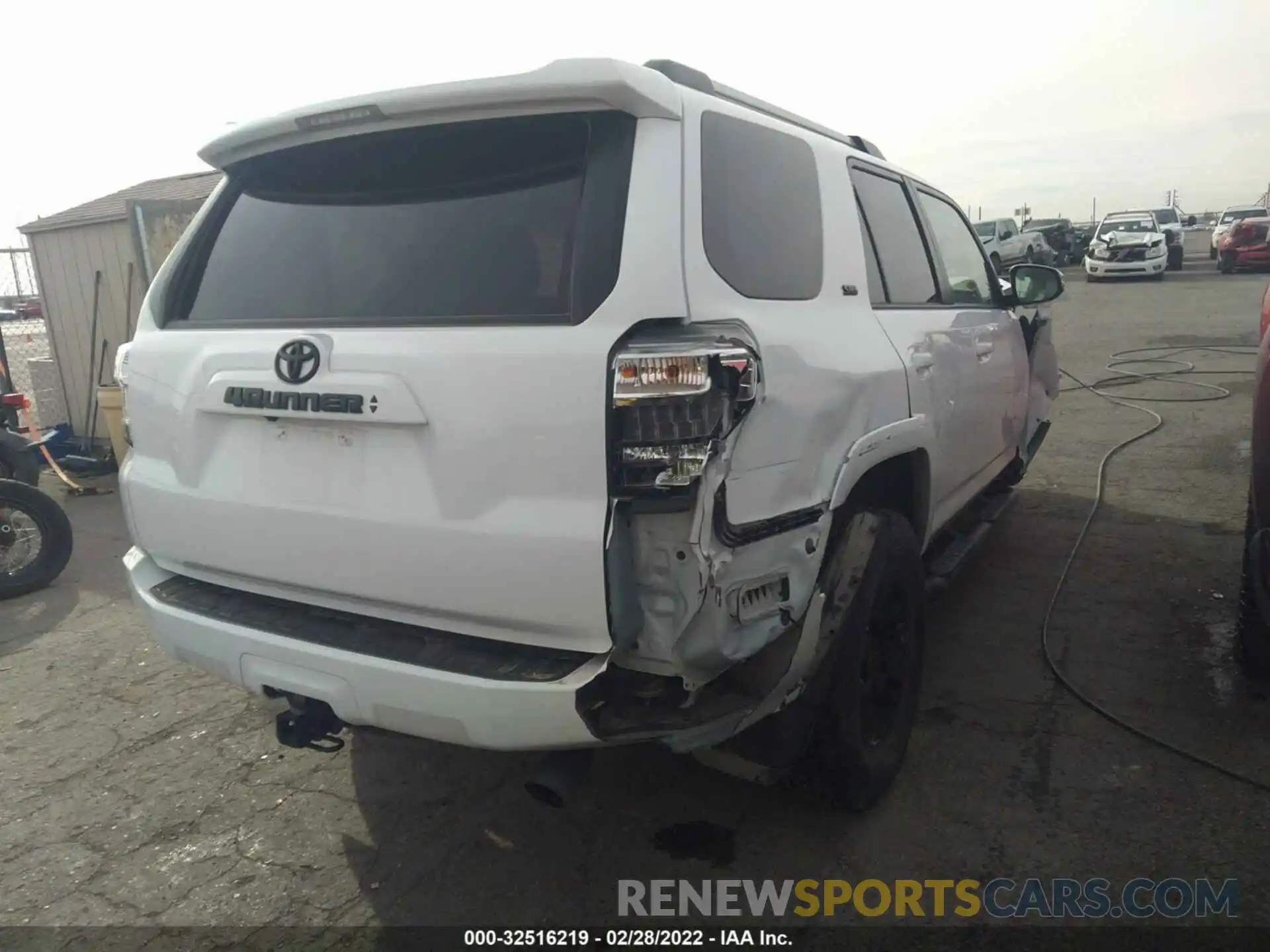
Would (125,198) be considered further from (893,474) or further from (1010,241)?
(1010,241)

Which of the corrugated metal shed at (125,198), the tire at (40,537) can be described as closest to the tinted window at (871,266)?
the tire at (40,537)

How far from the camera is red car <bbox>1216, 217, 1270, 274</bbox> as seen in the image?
875 inches

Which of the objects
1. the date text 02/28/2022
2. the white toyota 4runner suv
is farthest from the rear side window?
the date text 02/28/2022

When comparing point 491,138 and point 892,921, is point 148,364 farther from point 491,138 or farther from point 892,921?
point 892,921

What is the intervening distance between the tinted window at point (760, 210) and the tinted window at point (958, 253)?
4.71 ft

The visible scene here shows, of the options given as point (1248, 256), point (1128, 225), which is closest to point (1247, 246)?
point (1248, 256)

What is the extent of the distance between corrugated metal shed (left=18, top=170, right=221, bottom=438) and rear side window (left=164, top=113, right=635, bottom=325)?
6391mm

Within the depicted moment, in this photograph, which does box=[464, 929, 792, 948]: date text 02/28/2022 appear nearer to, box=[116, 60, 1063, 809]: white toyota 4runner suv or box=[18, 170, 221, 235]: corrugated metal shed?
box=[116, 60, 1063, 809]: white toyota 4runner suv

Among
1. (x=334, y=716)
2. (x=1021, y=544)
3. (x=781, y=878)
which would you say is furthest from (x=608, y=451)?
(x=1021, y=544)

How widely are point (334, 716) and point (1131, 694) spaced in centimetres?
290

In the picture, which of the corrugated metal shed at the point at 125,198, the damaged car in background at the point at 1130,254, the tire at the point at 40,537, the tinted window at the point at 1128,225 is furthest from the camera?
the tinted window at the point at 1128,225

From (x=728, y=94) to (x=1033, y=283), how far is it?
9.96 feet

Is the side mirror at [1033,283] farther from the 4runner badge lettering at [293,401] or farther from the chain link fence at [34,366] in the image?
the chain link fence at [34,366]

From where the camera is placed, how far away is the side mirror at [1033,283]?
16.1 feet
